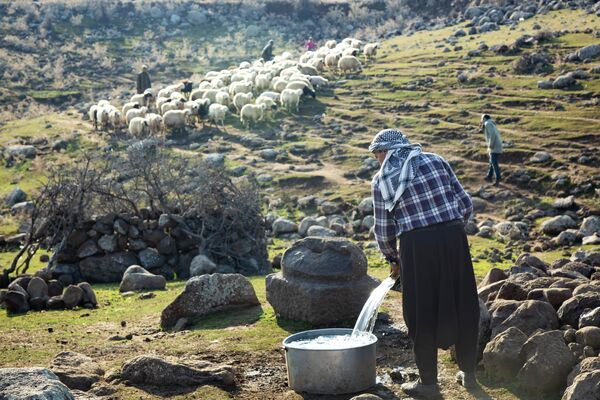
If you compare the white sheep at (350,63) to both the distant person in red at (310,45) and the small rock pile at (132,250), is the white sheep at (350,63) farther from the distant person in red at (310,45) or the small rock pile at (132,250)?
the small rock pile at (132,250)

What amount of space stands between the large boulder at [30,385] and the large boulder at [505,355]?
324 cm

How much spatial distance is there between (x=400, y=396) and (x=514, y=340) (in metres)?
0.99

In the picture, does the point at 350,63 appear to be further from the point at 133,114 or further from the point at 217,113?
the point at 133,114

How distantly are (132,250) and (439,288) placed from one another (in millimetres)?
10182

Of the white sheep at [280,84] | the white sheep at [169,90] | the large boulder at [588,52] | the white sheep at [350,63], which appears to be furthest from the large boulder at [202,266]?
the white sheep at [350,63]

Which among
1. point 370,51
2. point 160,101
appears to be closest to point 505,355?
point 160,101

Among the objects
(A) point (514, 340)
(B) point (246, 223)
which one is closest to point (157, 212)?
(B) point (246, 223)

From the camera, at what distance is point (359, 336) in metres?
7.93

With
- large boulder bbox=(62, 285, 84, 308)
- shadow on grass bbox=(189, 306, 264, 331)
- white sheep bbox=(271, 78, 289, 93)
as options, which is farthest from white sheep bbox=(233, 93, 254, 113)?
shadow on grass bbox=(189, 306, 264, 331)

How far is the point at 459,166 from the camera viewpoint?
2314 centimetres

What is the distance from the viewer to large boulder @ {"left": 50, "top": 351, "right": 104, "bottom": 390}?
315 inches

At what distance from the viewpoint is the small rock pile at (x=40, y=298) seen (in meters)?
12.6

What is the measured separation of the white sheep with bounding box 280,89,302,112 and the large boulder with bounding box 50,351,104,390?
2294 cm

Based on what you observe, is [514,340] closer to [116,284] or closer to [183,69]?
[116,284]
